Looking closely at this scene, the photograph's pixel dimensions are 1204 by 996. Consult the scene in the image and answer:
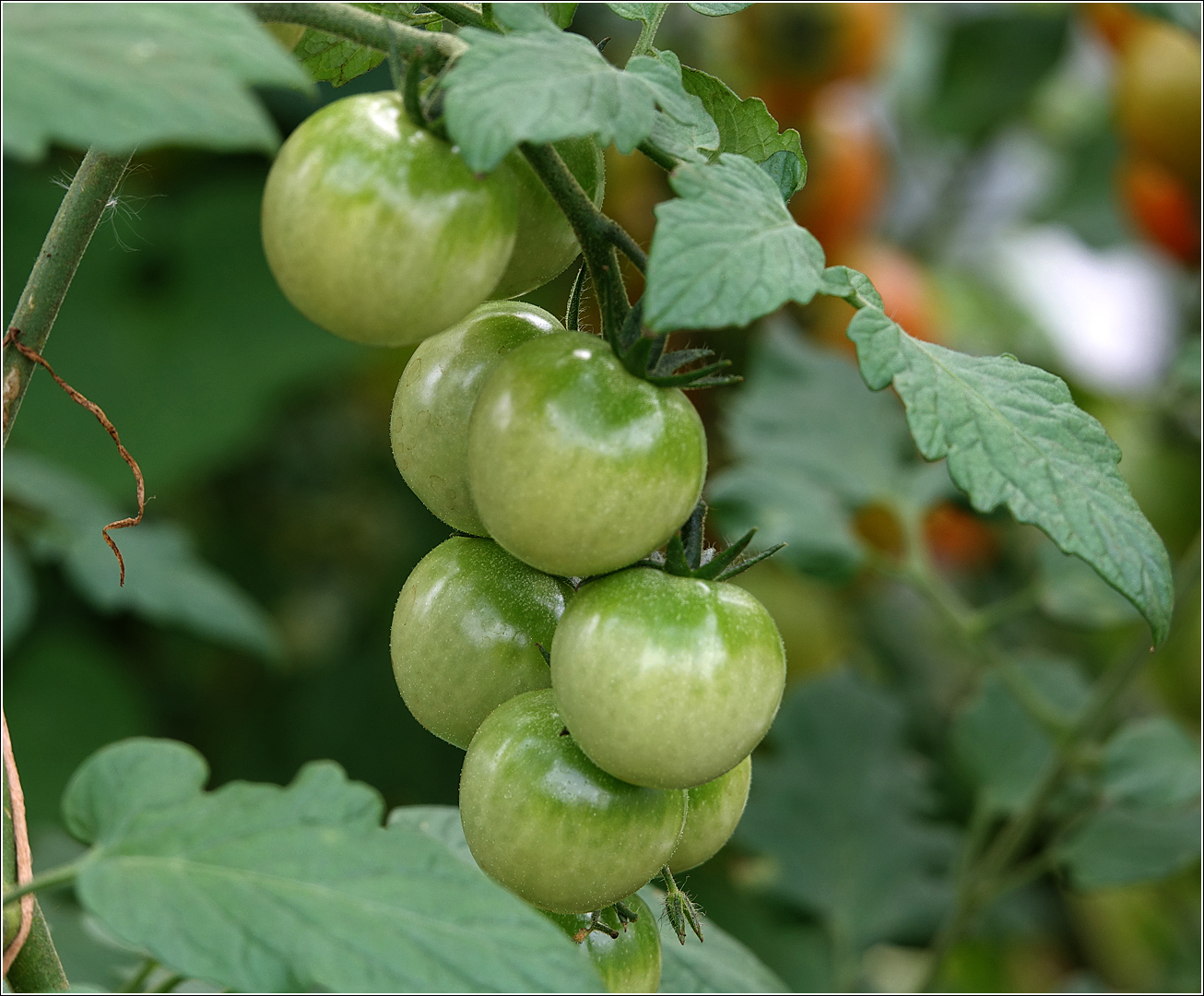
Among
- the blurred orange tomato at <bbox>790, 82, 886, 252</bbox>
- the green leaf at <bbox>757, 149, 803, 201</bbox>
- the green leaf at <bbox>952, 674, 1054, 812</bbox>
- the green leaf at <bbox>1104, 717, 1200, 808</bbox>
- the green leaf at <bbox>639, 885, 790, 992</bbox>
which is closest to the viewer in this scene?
the green leaf at <bbox>757, 149, 803, 201</bbox>

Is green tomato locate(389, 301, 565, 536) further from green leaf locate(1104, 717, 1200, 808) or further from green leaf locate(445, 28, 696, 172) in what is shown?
green leaf locate(1104, 717, 1200, 808)

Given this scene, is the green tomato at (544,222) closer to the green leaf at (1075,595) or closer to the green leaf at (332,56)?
the green leaf at (332,56)

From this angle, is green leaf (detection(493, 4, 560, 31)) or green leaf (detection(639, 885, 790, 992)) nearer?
green leaf (detection(493, 4, 560, 31))

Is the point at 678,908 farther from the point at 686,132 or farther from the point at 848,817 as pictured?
the point at 848,817

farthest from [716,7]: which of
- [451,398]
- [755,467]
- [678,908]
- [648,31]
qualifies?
[755,467]

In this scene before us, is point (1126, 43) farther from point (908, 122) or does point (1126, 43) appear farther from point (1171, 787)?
point (1171, 787)

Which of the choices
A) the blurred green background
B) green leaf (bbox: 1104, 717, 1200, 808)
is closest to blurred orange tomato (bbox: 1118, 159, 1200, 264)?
the blurred green background

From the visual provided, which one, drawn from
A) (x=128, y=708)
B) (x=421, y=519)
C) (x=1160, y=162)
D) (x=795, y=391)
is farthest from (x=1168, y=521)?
(x=128, y=708)
